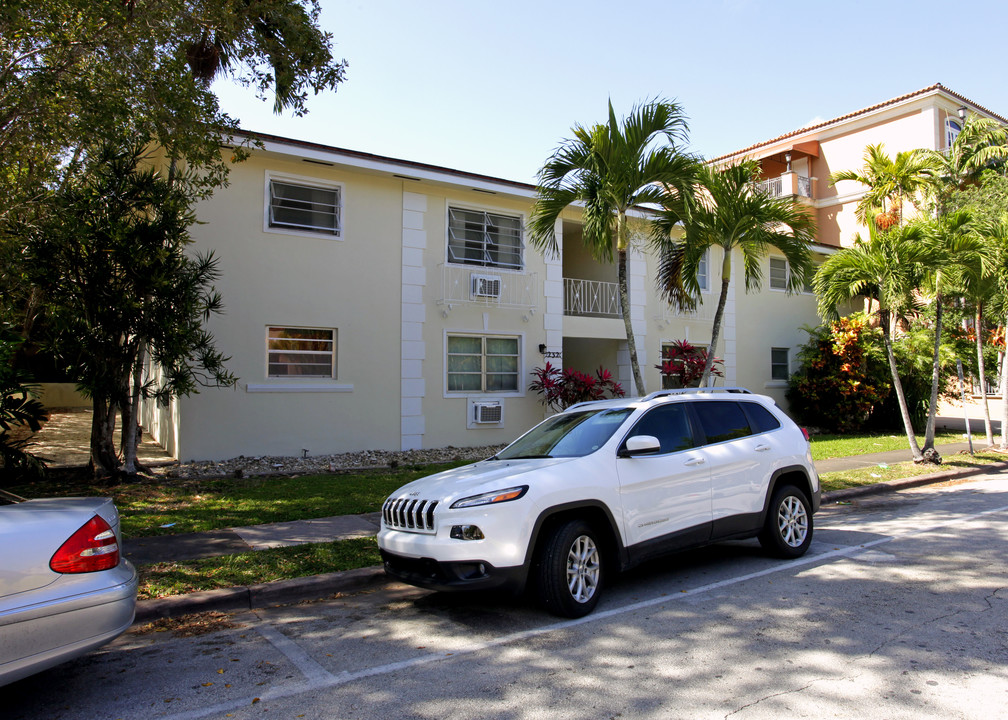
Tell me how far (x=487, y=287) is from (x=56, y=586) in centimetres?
1135

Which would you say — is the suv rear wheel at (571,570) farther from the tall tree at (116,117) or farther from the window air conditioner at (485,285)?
the window air conditioner at (485,285)

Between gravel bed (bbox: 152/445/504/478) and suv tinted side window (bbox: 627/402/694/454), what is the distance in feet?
22.7

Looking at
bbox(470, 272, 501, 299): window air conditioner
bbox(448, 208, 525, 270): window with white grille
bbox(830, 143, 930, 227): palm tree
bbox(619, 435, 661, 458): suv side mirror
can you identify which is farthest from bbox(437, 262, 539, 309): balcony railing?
bbox(830, 143, 930, 227): palm tree

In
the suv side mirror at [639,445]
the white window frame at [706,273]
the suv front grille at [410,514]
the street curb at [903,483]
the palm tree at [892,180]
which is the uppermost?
the palm tree at [892,180]

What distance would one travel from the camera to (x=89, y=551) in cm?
378

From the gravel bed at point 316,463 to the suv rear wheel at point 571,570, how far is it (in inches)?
286

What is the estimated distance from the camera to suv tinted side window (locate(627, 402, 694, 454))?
5996mm

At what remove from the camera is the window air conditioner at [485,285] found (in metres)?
14.2

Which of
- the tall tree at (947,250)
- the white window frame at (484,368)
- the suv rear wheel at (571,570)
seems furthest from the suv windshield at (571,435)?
the tall tree at (947,250)

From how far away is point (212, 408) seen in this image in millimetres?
11664

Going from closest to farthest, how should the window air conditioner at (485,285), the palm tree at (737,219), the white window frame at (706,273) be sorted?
the palm tree at (737,219)
the window air conditioner at (485,285)
the white window frame at (706,273)

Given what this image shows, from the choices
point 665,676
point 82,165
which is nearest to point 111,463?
point 82,165

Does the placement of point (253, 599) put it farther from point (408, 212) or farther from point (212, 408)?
point (408, 212)

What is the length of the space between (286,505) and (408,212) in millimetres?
6843
